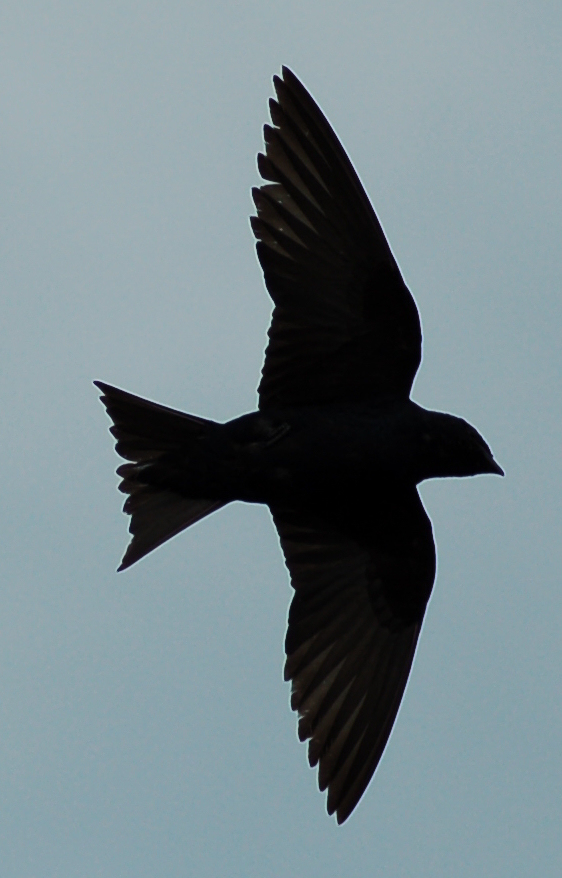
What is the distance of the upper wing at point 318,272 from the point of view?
30.6 ft

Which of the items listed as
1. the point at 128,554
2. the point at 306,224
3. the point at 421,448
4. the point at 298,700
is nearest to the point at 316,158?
the point at 306,224

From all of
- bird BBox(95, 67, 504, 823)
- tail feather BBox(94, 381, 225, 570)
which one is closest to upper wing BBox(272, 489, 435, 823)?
bird BBox(95, 67, 504, 823)

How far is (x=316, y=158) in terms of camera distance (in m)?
9.37

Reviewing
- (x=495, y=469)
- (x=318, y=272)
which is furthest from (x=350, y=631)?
(x=318, y=272)

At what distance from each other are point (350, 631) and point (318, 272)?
2.04 m

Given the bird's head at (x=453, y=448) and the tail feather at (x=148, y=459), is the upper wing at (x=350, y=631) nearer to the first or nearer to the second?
the bird's head at (x=453, y=448)

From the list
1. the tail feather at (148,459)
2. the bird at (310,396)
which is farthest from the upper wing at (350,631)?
the tail feather at (148,459)

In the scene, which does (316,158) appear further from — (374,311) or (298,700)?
(298,700)

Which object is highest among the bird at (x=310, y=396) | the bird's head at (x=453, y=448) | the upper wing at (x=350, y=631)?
the bird at (x=310, y=396)

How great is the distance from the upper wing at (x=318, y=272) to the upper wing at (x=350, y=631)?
0.85 metres

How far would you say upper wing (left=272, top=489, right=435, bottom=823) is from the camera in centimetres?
995

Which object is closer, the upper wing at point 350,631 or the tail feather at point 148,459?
the tail feather at point 148,459

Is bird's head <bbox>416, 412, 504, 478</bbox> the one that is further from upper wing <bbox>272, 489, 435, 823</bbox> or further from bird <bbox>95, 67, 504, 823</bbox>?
upper wing <bbox>272, 489, 435, 823</bbox>

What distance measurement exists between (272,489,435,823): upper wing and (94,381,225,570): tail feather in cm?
76
